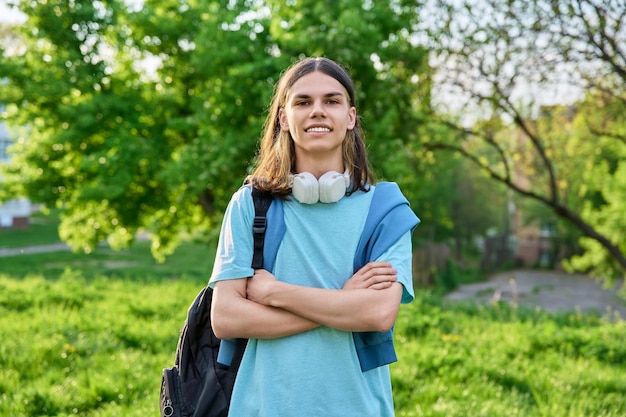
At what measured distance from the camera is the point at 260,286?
6.57 feet

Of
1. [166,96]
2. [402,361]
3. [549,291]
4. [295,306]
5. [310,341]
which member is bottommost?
[549,291]

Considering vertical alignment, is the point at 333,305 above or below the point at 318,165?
below

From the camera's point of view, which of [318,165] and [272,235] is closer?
[272,235]

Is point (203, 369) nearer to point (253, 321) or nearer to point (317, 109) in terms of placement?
point (253, 321)

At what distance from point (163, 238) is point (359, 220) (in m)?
13.6

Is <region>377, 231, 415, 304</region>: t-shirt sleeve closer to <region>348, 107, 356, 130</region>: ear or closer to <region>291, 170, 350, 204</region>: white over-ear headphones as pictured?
<region>291, 170, 350, 204</region>: white over-ear headphones

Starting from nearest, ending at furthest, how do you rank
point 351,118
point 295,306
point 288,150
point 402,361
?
point 295,306
point 288,150
point 351,118
point 402,361

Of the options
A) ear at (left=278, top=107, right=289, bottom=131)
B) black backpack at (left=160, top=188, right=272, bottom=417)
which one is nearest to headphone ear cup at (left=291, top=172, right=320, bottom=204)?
black backpack at (left=160, top=188, right=272, bottom=417)

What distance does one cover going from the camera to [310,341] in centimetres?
201

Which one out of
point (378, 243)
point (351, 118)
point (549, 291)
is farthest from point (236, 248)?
point (549, 291)

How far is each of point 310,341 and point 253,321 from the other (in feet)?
0.64

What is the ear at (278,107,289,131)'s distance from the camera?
7.38 ft

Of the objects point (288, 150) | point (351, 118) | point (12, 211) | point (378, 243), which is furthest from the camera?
point (12, 211)

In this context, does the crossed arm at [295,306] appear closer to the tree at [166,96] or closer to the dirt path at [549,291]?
the tree at [166,96]
